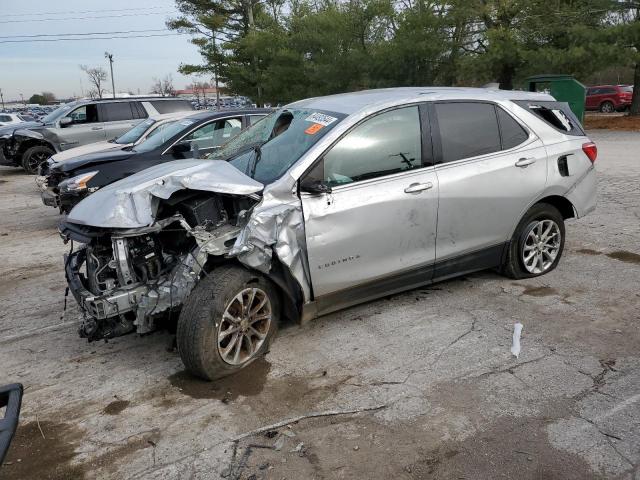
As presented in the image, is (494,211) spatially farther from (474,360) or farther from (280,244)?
(280,244)

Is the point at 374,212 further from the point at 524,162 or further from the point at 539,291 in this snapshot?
the point at 539,291

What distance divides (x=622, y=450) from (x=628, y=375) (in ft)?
2.72

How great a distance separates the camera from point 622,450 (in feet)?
9.09

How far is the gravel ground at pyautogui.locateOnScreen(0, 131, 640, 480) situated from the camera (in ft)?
9.12

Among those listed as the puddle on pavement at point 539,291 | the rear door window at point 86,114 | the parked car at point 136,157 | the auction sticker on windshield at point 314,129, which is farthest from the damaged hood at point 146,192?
the rear door window at point 86,114

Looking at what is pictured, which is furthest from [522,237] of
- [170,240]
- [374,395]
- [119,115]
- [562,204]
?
[119,115]

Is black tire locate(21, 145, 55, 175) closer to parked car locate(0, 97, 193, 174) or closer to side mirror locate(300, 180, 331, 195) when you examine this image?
parked car locate(0, 97, 193, 174)

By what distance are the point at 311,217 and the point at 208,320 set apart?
0.96 meters

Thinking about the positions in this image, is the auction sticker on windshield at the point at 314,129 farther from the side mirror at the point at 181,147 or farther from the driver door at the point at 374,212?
the side mirror at the point at 181,147

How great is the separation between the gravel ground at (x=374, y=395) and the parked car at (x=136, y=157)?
248 cm

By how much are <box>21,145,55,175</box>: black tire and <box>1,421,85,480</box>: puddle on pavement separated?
1283 centimetres

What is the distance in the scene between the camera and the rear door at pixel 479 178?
14.1 ft

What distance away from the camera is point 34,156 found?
14.5 metres

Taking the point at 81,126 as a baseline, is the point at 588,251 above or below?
below
